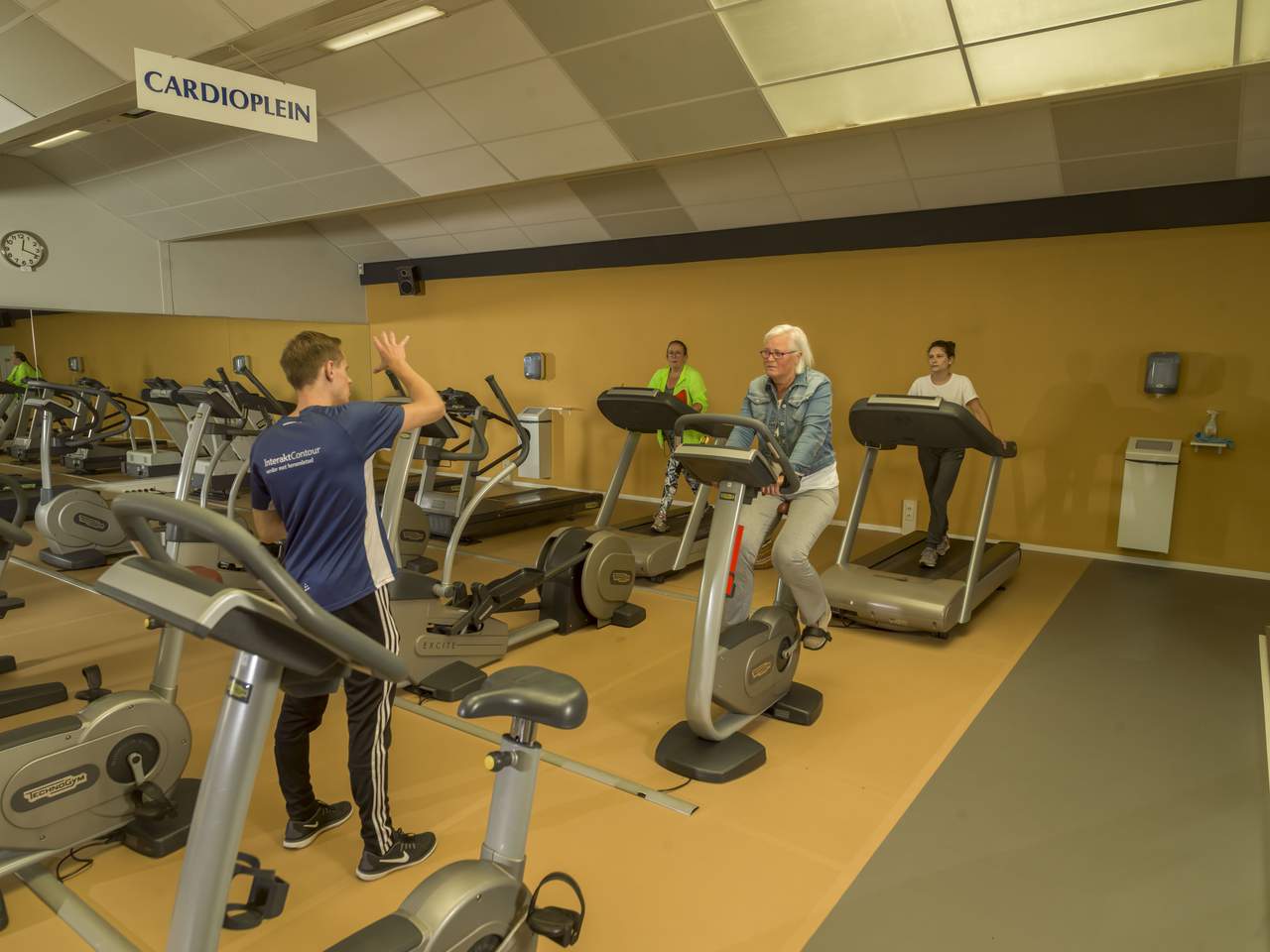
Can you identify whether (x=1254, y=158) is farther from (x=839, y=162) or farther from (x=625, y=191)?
(x=625, y=191)

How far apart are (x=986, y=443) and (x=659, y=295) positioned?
14.4 feet

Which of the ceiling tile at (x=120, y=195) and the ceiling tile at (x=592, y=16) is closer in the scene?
the ceiling tile at (x=592, y=16)

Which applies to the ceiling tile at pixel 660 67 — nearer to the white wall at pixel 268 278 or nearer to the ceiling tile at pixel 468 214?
the ceiling tile at pixel 468 214

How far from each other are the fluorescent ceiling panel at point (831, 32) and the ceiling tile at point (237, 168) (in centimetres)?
469

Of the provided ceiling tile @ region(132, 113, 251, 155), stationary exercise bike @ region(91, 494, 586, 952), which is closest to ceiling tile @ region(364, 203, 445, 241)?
ceiling tile @ region(132, 113, 251, 155)

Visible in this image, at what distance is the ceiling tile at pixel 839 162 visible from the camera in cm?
575

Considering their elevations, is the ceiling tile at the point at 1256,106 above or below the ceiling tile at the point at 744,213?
above

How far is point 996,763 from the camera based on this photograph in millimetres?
2977

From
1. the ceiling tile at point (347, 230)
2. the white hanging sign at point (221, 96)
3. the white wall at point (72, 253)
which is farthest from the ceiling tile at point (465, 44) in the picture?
the white wall at point (72, 253)

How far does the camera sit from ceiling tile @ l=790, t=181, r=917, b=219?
6.21 metres

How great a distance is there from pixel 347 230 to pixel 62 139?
321cm

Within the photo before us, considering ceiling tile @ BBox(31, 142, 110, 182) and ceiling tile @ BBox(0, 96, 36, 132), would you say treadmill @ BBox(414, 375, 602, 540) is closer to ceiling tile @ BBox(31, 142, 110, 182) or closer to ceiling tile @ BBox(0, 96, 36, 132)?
ceiling tile @ BBox(0, 96, 36, 132)

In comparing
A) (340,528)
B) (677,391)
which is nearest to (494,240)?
(677,391)

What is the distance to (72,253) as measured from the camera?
8.18m
